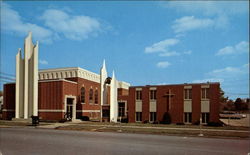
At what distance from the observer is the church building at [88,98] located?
3734 centimetres

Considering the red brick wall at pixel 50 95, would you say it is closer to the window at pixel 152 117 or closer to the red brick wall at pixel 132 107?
the red brick wall at pixel 132 107

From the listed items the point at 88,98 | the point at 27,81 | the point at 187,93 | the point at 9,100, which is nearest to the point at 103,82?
the point at 88,98

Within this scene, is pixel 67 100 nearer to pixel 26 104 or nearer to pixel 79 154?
pixel 26 104

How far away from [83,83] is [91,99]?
5380 mm

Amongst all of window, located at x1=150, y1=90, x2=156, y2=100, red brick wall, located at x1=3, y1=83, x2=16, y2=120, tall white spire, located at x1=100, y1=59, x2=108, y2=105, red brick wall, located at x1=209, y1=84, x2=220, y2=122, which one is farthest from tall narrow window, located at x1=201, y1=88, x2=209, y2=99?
red brick wall, located at x1=3, y1=83, x2=16, y2=120

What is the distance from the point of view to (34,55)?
4353 centimetres

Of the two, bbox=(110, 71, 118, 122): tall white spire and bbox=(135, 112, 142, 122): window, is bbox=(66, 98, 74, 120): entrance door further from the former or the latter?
bbox=(135, 112, 142, 122): window

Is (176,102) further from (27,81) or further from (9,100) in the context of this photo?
(9,100)

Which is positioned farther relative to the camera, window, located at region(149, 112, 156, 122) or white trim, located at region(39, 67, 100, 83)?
white trim, located at region(39, 67, 100, 83)

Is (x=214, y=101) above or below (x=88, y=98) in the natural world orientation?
above

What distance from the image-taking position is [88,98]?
55094 millimetres

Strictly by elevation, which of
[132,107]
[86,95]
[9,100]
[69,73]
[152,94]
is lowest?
[132,107]

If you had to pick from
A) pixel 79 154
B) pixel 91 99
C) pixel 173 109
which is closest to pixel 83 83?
pixel 91 99

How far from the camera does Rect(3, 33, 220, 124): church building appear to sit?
37344 mm
